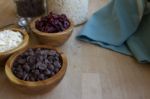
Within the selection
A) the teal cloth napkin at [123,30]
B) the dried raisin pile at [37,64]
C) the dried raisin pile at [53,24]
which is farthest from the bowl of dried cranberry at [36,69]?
the teal cloth napkin at [123,30]

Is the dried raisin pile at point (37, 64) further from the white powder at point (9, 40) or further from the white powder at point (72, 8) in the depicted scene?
the white powder at point (72, 8)

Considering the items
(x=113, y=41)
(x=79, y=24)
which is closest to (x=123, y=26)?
(x=113, y=41)

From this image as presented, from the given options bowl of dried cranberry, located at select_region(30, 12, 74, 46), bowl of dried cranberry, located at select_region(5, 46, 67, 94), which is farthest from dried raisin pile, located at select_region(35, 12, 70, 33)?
bowl of dried cranberry, located at select_region(5, 46, 67, 94)

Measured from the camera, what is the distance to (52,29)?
781 mm

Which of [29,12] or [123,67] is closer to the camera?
[123,67]

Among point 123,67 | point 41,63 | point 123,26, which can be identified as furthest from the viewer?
point 123,26

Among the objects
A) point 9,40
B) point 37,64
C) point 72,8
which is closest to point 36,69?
point 37,64

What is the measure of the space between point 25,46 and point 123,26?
0.35 metres

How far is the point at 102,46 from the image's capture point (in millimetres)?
825

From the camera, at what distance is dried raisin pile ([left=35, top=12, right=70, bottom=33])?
78 cm

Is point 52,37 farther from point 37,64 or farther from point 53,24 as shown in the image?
point 37,64

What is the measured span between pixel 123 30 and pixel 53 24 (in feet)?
0.80

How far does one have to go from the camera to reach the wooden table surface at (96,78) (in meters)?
0.65

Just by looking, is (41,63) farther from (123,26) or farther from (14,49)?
(123,26)
